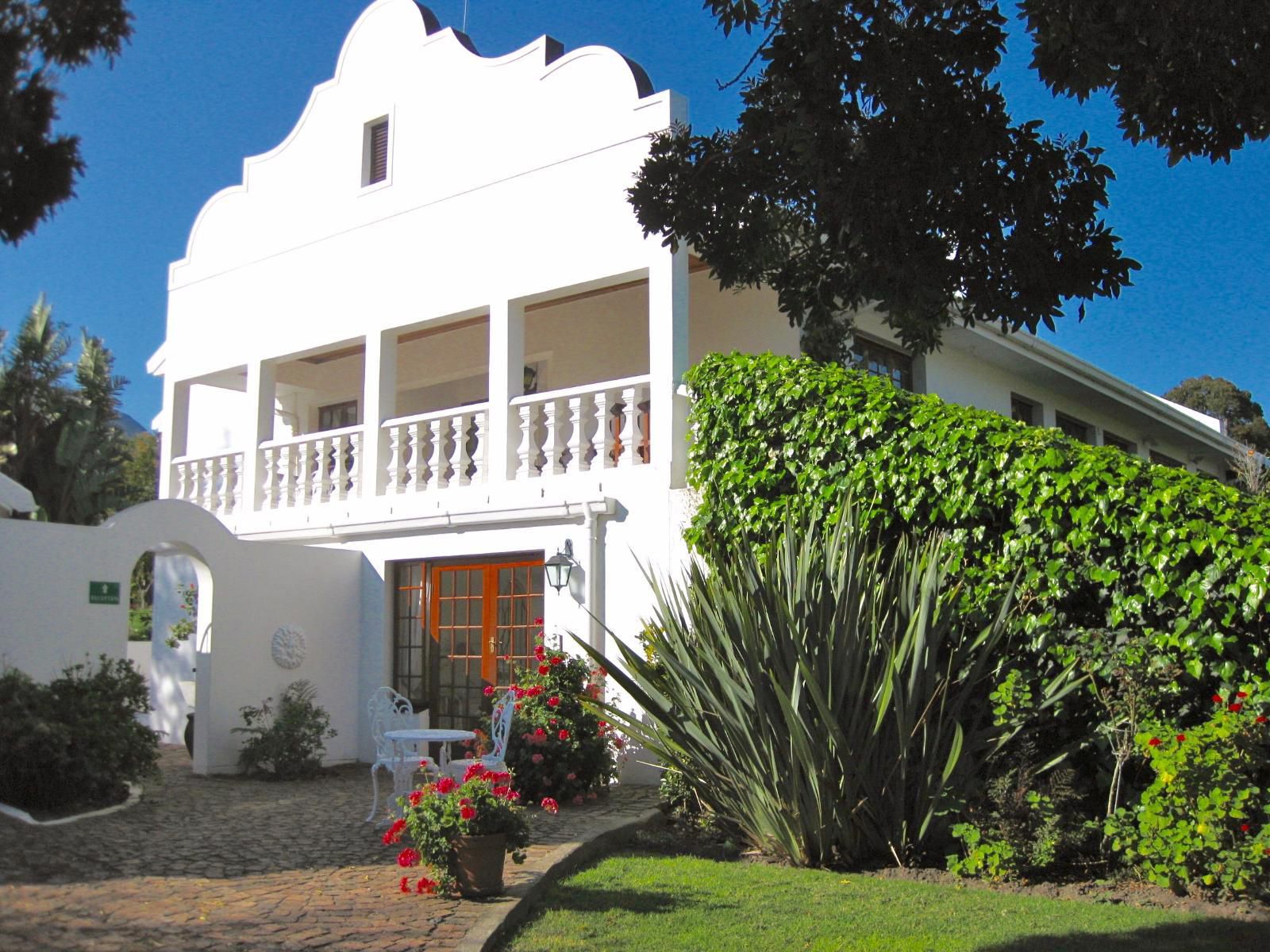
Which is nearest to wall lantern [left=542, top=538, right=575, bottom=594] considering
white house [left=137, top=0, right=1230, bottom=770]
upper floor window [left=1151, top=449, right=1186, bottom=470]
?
white house [left=137, top=0, right=1230, bottom=770]

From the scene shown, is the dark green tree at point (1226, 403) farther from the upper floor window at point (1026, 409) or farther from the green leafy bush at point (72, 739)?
the green leafy bush at point (72, 739)

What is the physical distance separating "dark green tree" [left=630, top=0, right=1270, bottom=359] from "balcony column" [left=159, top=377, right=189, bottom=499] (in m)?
11.8

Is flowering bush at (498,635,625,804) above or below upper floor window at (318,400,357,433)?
below

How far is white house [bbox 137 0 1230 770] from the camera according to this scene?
1145cm

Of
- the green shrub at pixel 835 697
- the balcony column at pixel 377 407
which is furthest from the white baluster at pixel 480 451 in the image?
the green shrub at pixel 835 697

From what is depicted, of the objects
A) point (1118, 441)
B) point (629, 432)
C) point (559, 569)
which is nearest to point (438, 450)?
point (559, 569)

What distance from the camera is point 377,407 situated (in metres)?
13.4

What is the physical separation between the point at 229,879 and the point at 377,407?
7.22 m

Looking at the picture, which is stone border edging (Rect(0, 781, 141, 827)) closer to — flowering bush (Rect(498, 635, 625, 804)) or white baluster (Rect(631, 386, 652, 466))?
flowering bush (Rect(498, 635, 625, 804))

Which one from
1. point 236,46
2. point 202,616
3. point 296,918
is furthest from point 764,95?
point 202,616

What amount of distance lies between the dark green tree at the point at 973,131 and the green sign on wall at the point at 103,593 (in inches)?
305

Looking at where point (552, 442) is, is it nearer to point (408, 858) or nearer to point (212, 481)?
point (408, 858)

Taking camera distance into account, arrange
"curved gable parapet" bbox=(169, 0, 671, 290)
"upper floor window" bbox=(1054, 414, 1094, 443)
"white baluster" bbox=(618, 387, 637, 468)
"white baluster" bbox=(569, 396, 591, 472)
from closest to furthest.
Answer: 1. "white baluster" bbox=(618, 387, 637, 468)
2. "white baluster" bbox=(569, 396, 591, 472)
3. "curved gable parapet" bbox=(169, 0, 671, 290)
4. "upper floor window" bbox=(1054, 414, 1094, 443)

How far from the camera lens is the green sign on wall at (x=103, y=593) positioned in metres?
10.8
